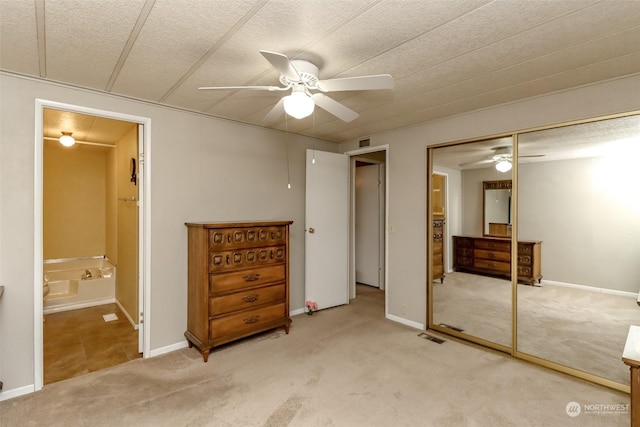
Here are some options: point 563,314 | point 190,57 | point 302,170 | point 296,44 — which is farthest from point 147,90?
point 563,314

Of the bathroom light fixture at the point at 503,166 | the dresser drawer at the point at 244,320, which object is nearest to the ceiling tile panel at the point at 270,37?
the dresser drawer at the point at 244,320

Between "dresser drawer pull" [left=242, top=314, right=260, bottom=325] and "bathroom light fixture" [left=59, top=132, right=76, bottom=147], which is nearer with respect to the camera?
"dresser drawer pull" [left=242, top=314, right=260, bottom=325]

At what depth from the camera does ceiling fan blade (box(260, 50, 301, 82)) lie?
144 cm

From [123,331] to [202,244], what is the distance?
178 cm

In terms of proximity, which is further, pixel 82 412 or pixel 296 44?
pixel 82 412

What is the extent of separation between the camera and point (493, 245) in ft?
10.1

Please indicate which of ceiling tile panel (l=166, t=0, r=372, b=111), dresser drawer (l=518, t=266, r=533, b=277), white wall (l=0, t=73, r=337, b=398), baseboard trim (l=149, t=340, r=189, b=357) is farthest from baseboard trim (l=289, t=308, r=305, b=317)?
ceiling tile panel (l=166, t=0, r=372, b=111)

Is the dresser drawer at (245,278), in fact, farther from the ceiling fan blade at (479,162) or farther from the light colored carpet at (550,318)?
the ceiling fan blade at (479,162)

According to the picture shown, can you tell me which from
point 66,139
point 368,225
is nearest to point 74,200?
point 66,139

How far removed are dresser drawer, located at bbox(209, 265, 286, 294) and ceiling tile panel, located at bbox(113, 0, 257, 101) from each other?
1.74 metres

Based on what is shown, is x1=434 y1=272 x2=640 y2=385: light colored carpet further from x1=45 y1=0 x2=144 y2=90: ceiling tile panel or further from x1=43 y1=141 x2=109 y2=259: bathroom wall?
x1=43 y1=141 x2=109 y2=259: bathroom wall

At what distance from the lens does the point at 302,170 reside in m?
4.14

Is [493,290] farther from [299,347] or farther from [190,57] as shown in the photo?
[190,57]

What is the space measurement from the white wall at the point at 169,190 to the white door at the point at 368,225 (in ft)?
4.23
